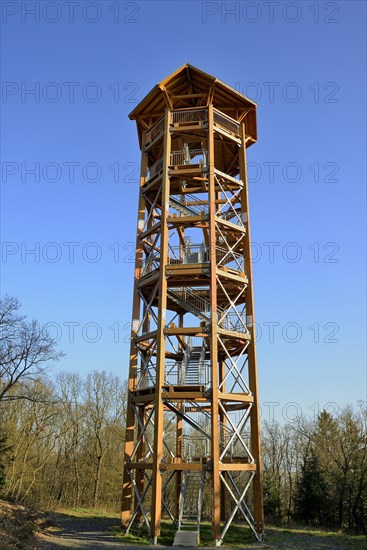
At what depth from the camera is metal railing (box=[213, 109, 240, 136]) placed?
23945mm

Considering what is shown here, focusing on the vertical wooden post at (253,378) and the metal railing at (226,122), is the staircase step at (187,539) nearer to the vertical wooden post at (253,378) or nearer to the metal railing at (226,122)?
the vertical wooden post at (253,378)

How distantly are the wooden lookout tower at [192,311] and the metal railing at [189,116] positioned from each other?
5 centimetres

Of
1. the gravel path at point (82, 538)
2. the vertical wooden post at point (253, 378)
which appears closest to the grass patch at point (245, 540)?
the gravel path at point (82, 538)

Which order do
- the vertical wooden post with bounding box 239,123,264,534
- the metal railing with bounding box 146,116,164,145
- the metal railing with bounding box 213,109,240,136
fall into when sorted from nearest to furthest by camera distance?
the vertical wooden post with bounding box 239,123,264,534, the metal railing with bounding box 213,109,240,136, the metal railing with bounding box 146,116,164,145

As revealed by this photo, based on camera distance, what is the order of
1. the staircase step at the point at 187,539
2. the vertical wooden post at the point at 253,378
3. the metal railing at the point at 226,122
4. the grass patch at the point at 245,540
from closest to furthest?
the staircase step at the point at 187,539 → the grass patch at the point at 245,540 → the vertical wooden post at the point at 253,378 → the metal railing at the point at 226,122

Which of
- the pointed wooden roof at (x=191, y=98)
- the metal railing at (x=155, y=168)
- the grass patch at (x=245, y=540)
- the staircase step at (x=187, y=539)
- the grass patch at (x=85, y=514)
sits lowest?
the grass patch at (x=85, y=514)

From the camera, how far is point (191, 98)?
79.4ft

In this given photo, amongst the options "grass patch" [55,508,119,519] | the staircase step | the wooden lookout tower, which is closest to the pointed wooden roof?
the wooden lookout tower

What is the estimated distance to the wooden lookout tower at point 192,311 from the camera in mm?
18469

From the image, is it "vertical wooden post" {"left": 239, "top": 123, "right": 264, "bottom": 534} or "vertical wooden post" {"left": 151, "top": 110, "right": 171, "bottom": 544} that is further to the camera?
"vertical wooden post" {"left": 239, "top": 123, "right": 264, "bottom": 534}

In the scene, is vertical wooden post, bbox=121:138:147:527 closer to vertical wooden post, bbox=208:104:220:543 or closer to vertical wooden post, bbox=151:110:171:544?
vertical wooden post, bbox=151:110:171:544

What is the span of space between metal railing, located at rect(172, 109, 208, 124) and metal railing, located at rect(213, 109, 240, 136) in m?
0.64

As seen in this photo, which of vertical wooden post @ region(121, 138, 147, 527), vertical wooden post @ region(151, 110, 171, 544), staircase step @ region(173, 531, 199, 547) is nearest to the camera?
staircase step @ region(173, 531, 199, 547)

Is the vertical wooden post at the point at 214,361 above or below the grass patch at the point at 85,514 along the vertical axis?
above
